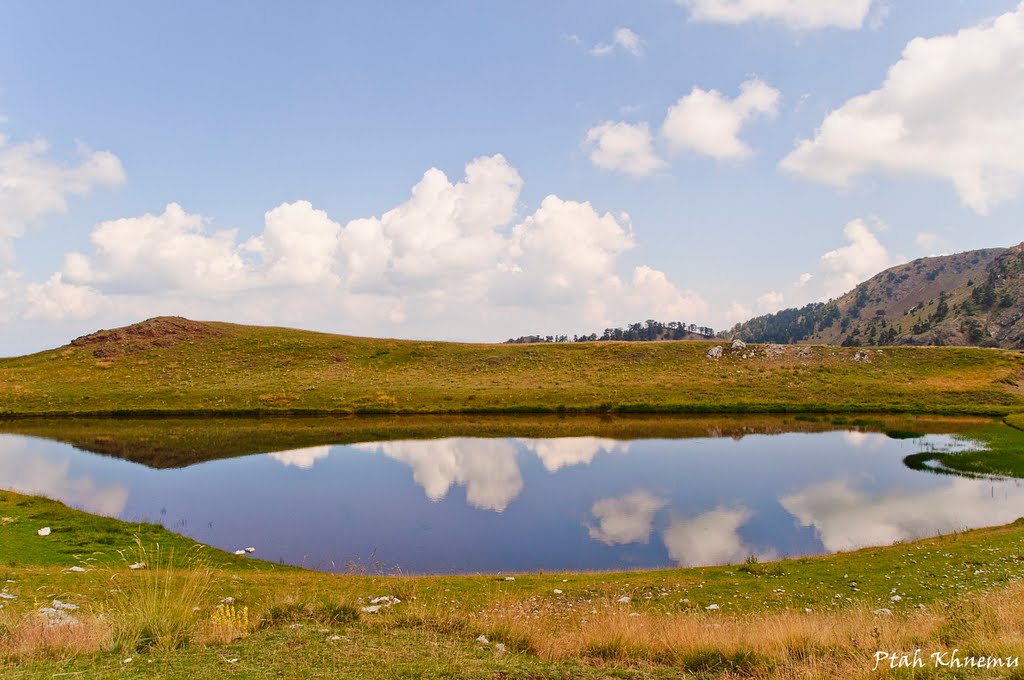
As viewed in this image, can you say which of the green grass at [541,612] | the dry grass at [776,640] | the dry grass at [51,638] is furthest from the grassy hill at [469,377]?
the dry grass at [51,638]

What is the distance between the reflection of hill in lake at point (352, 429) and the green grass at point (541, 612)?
72.3ft

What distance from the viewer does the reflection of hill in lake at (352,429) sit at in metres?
44.5

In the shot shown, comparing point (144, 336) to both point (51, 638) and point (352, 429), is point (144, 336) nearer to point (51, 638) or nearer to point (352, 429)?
point (352, 429)

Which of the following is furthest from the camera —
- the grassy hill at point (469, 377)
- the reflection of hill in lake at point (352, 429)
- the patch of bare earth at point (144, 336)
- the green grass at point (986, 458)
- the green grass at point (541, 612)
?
the patch of bare earth at point (144, 336)

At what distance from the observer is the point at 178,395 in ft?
218

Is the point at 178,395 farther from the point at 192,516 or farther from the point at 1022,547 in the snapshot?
the point at 1022,547

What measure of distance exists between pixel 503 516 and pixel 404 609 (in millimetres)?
15286

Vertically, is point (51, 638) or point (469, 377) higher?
point (469, 377)

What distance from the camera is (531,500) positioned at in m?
29.5

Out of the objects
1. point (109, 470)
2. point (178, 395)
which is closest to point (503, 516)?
point (109, 470)

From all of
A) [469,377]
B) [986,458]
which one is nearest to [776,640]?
[986,458]

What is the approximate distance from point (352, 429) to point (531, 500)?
1121 inches

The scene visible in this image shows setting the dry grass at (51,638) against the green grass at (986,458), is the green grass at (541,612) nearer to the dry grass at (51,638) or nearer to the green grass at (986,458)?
the dry grass at (51,638)

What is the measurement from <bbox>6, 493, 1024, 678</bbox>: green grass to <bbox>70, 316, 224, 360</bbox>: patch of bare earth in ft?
260
